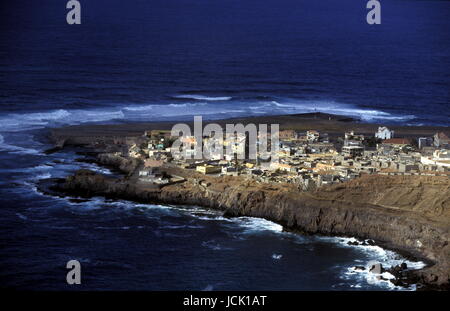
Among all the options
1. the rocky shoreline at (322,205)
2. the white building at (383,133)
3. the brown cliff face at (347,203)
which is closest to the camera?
the rocky shoreline at (322,205)

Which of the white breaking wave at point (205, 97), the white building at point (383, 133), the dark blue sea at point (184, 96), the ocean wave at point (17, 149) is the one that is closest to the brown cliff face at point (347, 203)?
the dark blue sea at point (184, 96)

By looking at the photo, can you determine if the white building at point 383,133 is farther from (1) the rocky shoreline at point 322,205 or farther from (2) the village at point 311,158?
(1) the rocky shoreline at point 322,205

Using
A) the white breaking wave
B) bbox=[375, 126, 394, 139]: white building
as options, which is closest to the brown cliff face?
bbox=[375, 126, 394, 139]: white building

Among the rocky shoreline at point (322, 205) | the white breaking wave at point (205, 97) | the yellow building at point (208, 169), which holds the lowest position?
the rocky shoreline at point (322, 205)

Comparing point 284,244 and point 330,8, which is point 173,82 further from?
point 330,8

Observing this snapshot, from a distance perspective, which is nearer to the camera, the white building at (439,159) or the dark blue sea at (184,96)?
the dark blue sea at (184,96)

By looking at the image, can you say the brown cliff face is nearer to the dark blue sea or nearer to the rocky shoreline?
the rocky shoreline

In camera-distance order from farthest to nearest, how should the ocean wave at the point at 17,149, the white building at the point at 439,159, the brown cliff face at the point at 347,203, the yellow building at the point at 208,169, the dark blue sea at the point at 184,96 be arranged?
1. the ocean wave at the point at 17,149
2. the yellow building at the point at 208,169
3. the white building at the point at 439,159
4. the brown cliff face at the point at 347,203
5. the dark blue sea at the point at 184,96

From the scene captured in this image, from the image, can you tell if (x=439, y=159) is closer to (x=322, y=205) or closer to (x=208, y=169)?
(x=322, y=205)

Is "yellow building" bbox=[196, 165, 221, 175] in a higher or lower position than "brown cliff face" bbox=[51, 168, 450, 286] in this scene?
higher
